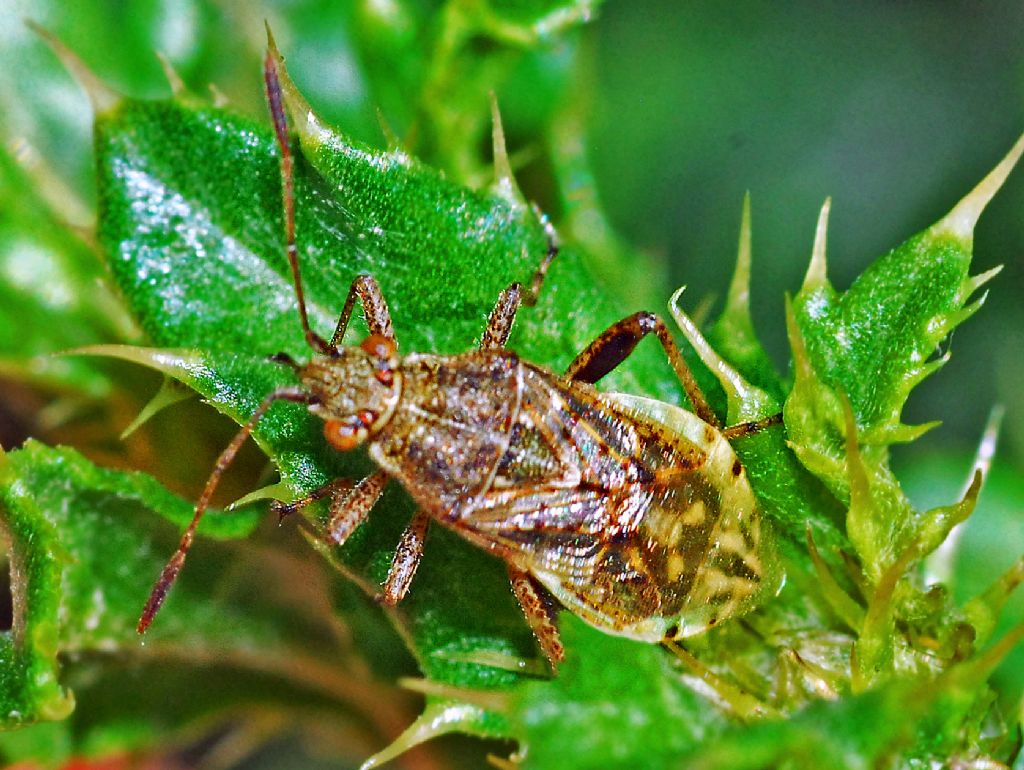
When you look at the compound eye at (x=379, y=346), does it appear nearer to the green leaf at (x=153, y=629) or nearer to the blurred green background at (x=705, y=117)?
the green leaf at (x=153, y=629)

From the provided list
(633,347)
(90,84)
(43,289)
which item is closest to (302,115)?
(90,84)

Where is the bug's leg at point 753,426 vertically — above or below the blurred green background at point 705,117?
below

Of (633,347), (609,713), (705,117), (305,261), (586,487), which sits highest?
(705,117)

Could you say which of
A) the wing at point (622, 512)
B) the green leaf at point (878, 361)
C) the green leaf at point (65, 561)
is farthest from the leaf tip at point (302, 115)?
the green leaf at point (878, 361)

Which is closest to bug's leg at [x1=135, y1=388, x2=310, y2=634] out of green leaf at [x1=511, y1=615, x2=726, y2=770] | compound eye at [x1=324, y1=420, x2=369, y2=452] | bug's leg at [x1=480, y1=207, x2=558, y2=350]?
compound eye at [x1=324, y1=420, x2=369, y2=452]

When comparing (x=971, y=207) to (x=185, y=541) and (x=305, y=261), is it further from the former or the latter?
A: (x=185, y=541)

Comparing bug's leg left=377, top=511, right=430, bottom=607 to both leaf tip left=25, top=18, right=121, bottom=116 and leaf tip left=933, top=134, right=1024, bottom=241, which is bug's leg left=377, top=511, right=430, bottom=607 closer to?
leaf tip left=25, top=18, right=121, bottom=116

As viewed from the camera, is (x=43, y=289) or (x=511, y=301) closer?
(x=511, y=301)
